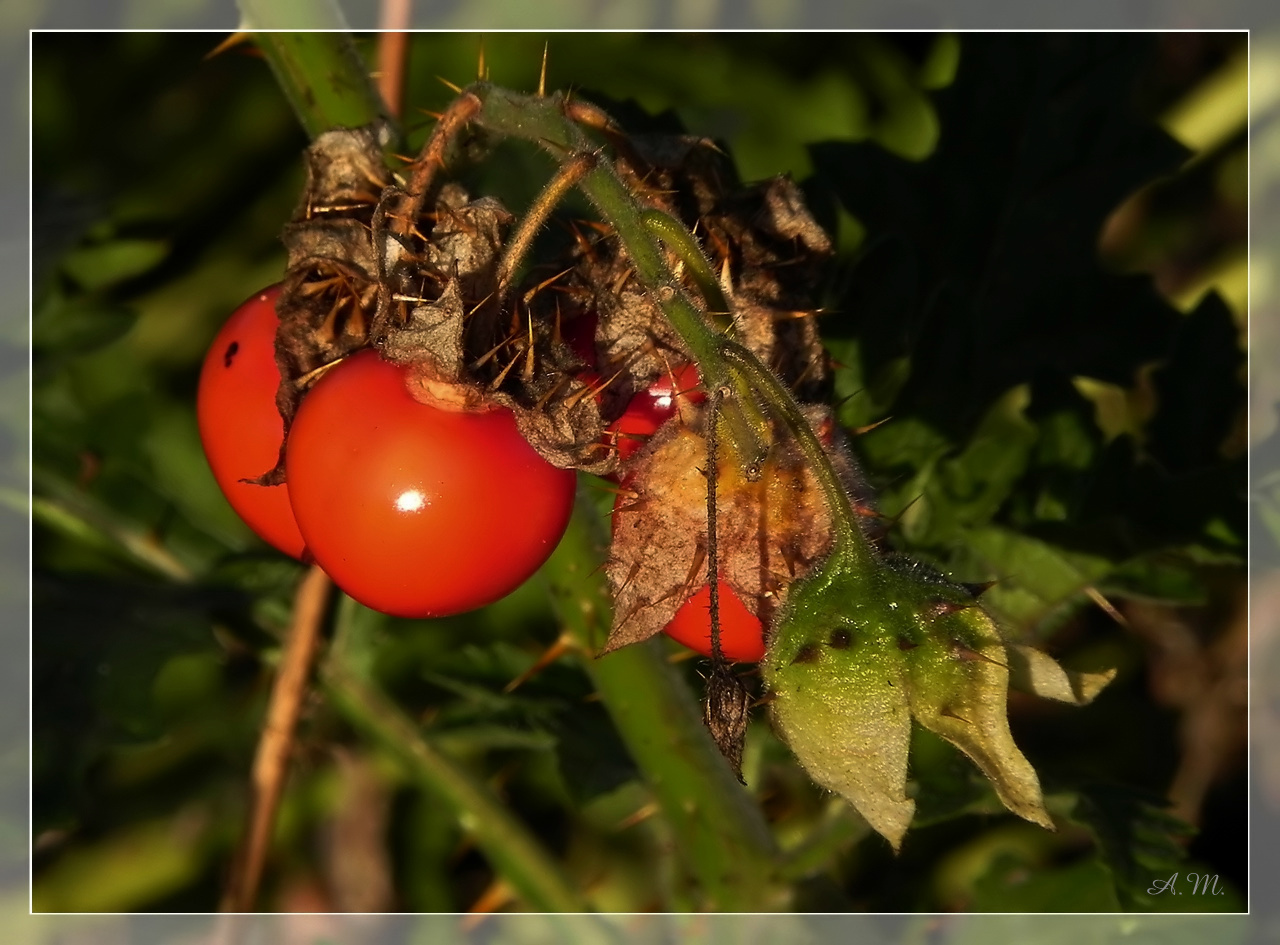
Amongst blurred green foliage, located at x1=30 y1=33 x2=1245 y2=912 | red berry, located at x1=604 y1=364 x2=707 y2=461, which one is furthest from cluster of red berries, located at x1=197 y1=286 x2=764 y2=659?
blurred green foliage, located at x1=30 y1=33 x2=1245 y2=912

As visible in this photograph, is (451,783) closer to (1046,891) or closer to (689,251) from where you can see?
(1046,891)

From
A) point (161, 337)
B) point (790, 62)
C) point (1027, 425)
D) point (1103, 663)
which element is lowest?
point (1103, 663)

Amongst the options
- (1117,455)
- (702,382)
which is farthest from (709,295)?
(1117,455)

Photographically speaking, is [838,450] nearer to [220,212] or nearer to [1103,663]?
[1103,663]

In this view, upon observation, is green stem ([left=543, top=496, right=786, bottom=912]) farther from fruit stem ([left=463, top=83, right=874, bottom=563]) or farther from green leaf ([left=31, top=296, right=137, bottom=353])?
green leaf ([left=31, top=296, right=137, bottom=353])

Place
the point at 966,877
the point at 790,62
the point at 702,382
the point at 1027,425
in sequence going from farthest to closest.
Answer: the point at 790,62
the point at 966,877
the point at 1027,425
the point at 702,382

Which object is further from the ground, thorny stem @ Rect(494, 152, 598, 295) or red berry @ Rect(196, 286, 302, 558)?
thorny stem @ Rect(494, 152, 598, 295)
